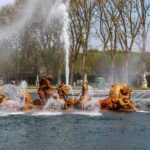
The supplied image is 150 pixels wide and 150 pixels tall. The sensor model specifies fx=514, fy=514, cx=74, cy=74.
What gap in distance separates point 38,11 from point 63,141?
46.9 metres

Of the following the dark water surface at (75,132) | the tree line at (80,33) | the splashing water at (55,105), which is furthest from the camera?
the tree line at (80,33)

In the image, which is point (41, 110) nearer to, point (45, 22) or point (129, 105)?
point (129, 105)

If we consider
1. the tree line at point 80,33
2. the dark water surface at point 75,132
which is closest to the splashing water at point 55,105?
the dark water surface at point 75,132

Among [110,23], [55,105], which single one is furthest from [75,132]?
[110,23]

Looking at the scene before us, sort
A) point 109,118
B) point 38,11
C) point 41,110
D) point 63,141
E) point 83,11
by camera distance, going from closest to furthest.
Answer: point 63,141 < point 109,118 < point 41,110 < point 38,11 < point 83,11

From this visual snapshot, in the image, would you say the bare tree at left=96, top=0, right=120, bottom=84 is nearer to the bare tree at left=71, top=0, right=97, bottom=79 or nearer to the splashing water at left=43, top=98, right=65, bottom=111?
the bare tree at left=71, top=0, right=97, bottom=79

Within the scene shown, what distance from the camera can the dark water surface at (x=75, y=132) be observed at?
18.4m

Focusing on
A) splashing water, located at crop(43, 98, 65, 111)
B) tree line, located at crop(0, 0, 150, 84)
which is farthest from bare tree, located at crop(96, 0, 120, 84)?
splashing water, located at crop(43, 98, 65, 111)

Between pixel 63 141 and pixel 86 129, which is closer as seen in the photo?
pixel 63 141

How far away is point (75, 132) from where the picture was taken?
70.6ft

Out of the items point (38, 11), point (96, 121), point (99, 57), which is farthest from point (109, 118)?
point (99, 57)

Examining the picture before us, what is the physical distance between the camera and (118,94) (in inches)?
1248

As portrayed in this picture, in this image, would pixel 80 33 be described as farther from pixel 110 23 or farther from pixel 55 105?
pixel 55 105

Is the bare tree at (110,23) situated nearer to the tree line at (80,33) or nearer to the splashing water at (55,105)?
the tree line at (80,33)
